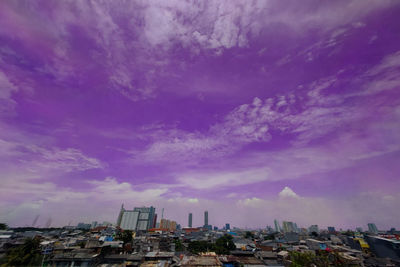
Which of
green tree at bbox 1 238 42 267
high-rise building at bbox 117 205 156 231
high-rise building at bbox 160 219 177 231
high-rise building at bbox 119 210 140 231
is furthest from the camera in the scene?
high-rise building at bbox 160 219 177 231

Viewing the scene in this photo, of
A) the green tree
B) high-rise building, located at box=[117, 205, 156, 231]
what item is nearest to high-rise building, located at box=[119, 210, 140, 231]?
high-rise building, located at box=[117, 205, 156, 231]

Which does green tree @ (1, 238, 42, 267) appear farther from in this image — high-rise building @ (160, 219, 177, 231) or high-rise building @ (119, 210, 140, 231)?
high-rise building @ (160, 219, 177, 231)

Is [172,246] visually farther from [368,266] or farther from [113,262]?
[368,266]

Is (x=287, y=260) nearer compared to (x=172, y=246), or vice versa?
(x=287, y=260)

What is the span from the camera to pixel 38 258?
30.9m

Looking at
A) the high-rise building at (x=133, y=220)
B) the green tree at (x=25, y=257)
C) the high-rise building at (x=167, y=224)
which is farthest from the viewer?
the high-rise building at (x=167, y=224)

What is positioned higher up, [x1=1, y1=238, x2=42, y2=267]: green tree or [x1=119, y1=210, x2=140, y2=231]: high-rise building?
[x1=119, y1=210, x2=140, y2=231]: high-rise building

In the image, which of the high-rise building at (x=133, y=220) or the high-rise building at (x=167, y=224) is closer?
the high-rise building at (x=133, y=220)

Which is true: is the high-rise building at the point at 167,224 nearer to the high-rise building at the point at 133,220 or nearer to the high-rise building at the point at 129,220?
the high-rise building at the point at 133,220

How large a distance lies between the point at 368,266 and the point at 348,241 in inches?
1248

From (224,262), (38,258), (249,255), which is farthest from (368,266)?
(38,258)

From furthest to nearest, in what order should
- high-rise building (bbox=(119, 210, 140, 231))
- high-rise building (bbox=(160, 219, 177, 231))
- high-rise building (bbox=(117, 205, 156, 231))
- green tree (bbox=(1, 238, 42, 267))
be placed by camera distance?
1. high-rise building (bbox=(160, 219, 177, 231))
2. high-rise building (bbox=(117, 205, 156, 231))
3. high-rise building (bbox=(119, 210, 140, 231))
4. green tree (bbox=(1, 238, 42, 267))

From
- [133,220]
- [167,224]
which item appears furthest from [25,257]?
[167,224]

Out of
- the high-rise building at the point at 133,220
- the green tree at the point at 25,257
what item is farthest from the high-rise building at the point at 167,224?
the green tree at the point at 25,257
